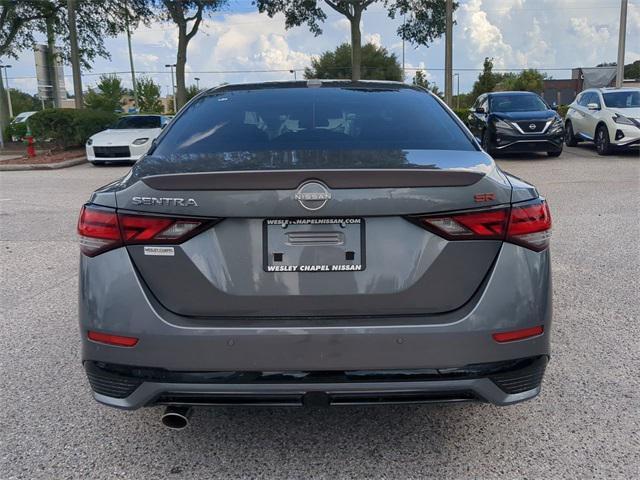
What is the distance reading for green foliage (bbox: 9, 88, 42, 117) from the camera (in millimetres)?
80688

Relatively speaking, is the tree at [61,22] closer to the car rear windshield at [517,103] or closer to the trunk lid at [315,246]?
the car rear windshield at [517,103]

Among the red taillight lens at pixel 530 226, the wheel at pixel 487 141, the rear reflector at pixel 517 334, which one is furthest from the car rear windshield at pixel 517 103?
the rear reflector at pixel 517 334

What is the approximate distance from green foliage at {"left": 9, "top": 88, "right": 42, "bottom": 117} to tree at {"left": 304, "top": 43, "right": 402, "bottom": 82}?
121ft

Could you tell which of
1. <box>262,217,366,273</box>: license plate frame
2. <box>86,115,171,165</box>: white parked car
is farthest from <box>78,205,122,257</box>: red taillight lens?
<box>86,115,171,165</box>: white parked car

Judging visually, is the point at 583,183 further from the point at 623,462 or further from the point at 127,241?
the point at 127,241

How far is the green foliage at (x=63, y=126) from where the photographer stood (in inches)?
765

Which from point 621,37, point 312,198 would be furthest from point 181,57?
point 312,198

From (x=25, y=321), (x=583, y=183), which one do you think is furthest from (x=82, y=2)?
(x=25, y=321)

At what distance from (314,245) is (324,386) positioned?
0.54 meters

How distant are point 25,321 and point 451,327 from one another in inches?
140

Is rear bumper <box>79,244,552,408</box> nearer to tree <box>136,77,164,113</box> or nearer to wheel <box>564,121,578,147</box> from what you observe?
wheel <box>564,121,578,147</box>

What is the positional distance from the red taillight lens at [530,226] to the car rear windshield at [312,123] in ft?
2.03

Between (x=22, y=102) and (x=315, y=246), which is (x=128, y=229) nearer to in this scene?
(x=315, y=246)

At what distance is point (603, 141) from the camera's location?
52.2ft
